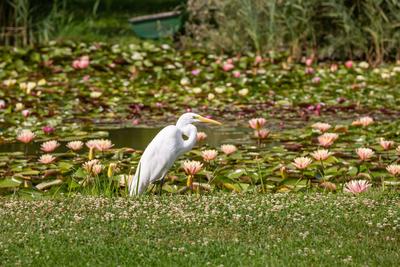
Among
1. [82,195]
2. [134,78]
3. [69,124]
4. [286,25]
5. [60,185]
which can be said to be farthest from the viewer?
[286,25]

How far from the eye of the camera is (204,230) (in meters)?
5.59

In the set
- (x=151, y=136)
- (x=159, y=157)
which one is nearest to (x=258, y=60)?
(x=151, y=136)

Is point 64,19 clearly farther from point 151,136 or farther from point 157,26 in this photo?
point 151,136

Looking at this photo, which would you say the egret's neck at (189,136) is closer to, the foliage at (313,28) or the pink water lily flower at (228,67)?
the pink water lily flower at (228,67)

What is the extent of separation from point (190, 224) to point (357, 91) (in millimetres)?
6408

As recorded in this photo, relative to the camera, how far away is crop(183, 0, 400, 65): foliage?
534 inches

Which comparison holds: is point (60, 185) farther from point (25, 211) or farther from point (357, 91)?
point (357, 91)

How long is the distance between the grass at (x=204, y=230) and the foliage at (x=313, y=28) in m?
7.39

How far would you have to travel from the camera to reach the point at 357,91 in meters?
11.7

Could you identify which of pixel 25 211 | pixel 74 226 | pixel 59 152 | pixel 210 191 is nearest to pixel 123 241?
pixel 74 226

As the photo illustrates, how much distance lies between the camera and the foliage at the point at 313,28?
13.6 m

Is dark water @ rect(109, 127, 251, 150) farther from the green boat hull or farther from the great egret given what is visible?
the green boat hull

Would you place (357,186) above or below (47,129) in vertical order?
above

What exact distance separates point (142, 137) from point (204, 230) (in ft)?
12.5
